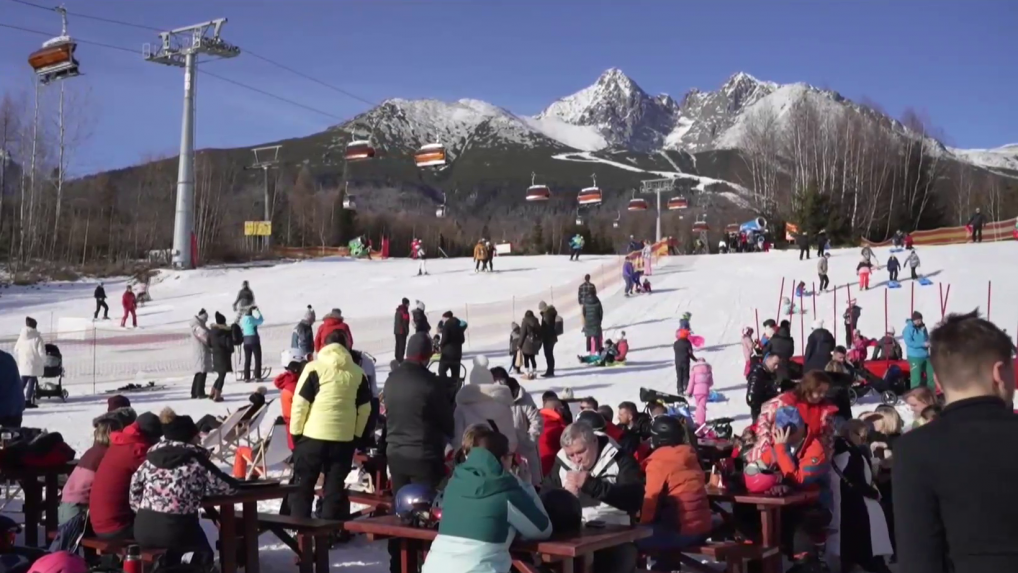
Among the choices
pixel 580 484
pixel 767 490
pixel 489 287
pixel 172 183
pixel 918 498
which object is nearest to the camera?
pixel 918 498

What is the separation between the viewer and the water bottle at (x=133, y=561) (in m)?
5.38

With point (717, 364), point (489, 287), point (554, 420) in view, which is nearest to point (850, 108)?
point (489, 287)

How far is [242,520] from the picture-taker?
6.55 meters

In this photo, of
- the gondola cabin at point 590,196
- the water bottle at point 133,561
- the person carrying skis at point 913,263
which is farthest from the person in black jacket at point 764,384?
the gondola cabin at point 590,196

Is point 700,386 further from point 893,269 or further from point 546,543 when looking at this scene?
point 893,269

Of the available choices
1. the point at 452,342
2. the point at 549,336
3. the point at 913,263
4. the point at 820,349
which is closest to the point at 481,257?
the point at 913,263

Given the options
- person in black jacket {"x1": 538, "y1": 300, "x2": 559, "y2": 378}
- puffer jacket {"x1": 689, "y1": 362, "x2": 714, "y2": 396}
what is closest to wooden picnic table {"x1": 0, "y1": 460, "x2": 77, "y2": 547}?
puffer jacket {"x1": 689, "y1": 362, "x2": 714, "y2": 396}

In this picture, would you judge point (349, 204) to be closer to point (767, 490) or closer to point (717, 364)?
point (717, 364)

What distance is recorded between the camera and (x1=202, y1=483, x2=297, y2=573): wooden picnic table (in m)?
6.11

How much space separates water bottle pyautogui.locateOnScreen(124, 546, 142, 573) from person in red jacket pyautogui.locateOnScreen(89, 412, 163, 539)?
0.57 meters

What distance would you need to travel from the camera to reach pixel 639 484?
19.9ft

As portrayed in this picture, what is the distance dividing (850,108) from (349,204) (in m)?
37.0

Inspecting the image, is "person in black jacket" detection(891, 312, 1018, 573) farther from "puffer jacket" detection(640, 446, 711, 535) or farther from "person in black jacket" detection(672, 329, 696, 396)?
"person in black jacket" detection(672, 329, 696, 396)

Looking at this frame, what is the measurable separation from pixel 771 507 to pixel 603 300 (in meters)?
24.4
